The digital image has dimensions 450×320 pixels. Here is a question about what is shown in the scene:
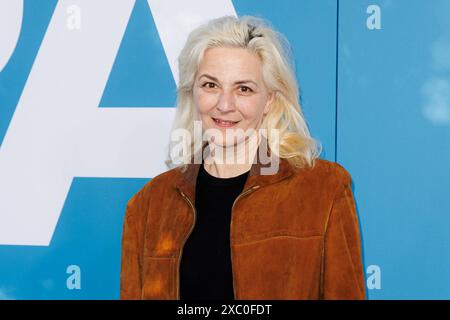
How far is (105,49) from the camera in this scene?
1995 millimetres

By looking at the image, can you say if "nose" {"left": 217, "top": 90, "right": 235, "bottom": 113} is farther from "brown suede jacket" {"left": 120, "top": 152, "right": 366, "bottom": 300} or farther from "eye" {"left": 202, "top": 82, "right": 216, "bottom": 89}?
"brown suede jacket" {"left": 120, "top": 152, "right": 366, "bottom": 300}

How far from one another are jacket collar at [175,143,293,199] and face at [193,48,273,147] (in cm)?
9

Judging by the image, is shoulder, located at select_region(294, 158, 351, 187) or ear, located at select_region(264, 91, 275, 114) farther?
ear, located at select_region(264, 91, 275, 114)

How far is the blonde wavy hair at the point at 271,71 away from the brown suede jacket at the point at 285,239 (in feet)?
0.19

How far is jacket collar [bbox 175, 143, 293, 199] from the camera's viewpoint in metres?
1.56

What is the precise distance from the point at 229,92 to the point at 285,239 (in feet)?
1.37

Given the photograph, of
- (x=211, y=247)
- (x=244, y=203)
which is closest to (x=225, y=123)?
(x=244, y=203)

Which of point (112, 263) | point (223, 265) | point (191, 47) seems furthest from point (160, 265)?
point (191, 47)

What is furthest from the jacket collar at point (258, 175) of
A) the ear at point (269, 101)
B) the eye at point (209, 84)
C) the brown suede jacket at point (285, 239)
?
the eye at point (209, 84)

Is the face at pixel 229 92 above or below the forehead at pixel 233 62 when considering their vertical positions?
below

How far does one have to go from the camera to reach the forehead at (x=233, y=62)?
1.57m

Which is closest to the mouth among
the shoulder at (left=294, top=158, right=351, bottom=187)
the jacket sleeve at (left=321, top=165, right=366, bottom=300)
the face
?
the face

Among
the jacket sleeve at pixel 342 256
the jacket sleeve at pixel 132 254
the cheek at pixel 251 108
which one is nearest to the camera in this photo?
the jacket sleeve at pixel 342 256

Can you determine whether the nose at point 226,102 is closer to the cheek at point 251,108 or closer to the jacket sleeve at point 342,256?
the cheek at point 251,108
